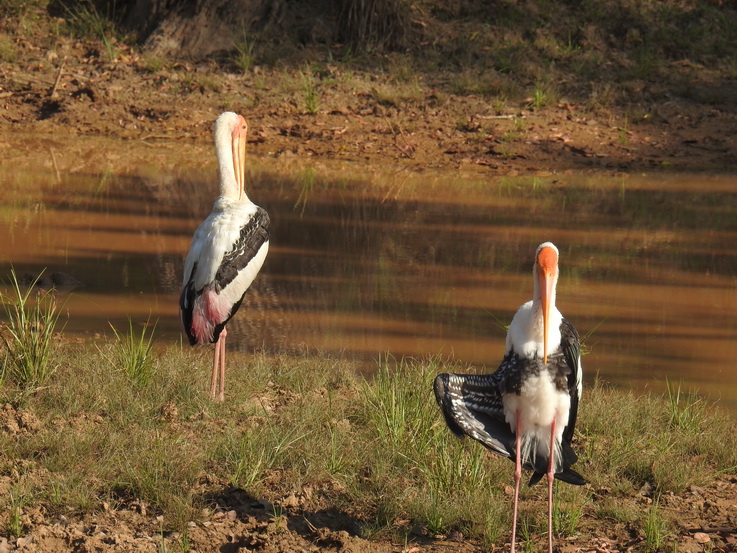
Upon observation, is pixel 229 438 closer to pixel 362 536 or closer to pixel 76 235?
pixel 362 536

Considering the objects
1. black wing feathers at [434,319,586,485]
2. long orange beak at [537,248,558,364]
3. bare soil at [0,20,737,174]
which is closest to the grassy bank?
A: black wing feathers at [434,319,586,485]

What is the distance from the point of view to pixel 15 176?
1107cm

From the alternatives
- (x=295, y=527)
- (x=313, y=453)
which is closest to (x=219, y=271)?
(x=313, y=453)

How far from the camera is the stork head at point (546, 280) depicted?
3920 mm

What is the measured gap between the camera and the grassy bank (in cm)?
439

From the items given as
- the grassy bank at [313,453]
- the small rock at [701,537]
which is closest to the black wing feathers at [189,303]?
the grassy bank at [313,453]

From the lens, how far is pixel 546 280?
3.96 metres

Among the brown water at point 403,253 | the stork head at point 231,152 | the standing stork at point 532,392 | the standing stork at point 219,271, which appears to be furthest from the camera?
the brown water at point 403,253

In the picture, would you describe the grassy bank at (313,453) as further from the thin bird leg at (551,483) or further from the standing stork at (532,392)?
the standing stork at (532,392)

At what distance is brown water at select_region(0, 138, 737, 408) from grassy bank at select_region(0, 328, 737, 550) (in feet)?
3.53

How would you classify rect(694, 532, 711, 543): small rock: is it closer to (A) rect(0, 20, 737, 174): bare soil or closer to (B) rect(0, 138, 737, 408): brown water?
(B) rect(0, 138, 737, 408): brown water

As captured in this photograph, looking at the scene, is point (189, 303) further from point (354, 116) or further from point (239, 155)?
point (354, 116)

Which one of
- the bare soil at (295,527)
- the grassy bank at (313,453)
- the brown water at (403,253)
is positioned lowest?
the bare soil at (295,527)

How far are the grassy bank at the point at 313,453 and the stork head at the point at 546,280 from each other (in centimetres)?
91
